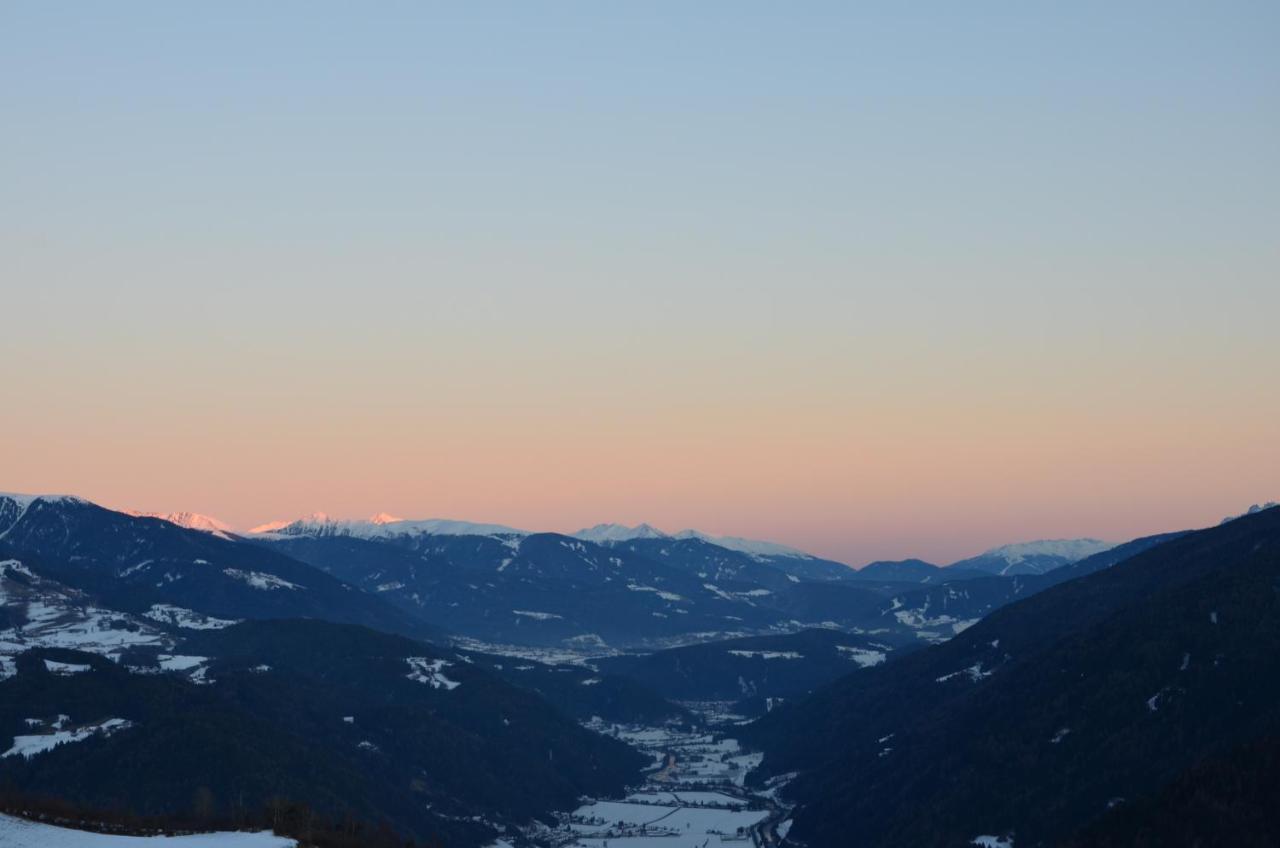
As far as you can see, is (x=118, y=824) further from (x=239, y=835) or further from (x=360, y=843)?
(x=360, y=843)

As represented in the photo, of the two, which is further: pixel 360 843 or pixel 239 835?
pixel 360 843

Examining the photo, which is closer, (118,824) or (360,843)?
(118,824)

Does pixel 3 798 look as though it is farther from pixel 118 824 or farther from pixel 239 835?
pixel 239 835

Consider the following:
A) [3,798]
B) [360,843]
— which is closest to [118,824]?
[3,798]

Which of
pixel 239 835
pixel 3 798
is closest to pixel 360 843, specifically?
pixel 239 835

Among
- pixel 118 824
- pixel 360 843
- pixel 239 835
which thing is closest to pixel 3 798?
pixel 118 824
